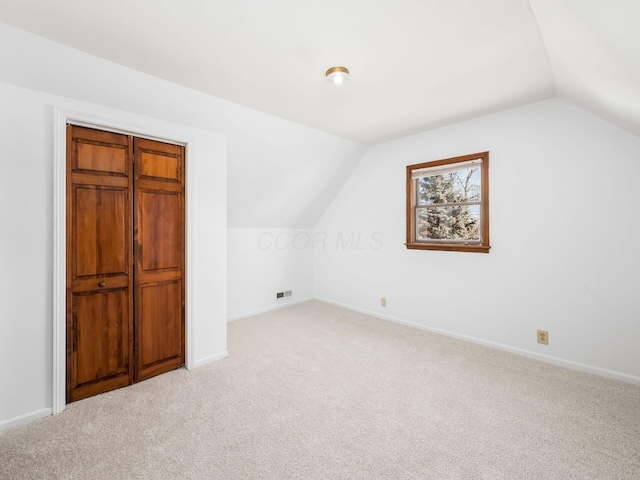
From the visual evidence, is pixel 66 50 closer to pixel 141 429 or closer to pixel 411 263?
pixel 141 429

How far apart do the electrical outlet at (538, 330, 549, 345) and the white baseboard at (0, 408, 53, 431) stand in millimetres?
4122

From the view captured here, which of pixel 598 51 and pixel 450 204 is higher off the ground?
pixel 598 51

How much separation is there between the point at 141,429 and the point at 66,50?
252 cm

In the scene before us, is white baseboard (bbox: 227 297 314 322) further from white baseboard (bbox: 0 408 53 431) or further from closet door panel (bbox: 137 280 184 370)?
white baseboard (bbox: 0 408 53 431)

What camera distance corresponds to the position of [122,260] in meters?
2.29

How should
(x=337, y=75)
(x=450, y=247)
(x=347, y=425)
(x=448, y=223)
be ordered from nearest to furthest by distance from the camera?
(x=347, y=425) < (x=337, y=75) < (x=450, y=247) < (x=448, y=223)

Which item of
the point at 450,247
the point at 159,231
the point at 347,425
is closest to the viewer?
the point at 347,425

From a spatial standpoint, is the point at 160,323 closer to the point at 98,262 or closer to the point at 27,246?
the point at 98,262

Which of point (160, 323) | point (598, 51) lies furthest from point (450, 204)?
point (160, 323)

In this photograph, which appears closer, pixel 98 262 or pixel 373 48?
pixel 373 48

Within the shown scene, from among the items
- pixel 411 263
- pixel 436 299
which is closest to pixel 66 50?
pixel 411 263

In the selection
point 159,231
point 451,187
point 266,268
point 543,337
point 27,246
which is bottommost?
point 543,337

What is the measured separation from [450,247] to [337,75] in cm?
228

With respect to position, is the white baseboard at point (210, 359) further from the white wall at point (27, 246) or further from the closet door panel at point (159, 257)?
the white wall at point (27, 246)
